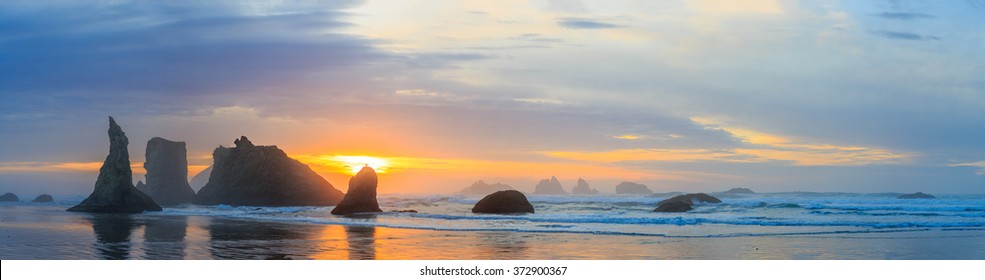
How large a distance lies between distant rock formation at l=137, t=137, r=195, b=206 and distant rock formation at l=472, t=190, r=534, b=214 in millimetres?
68557

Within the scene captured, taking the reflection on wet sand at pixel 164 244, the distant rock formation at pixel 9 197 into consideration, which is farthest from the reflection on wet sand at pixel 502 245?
the distant rock formation at pixel 9 197

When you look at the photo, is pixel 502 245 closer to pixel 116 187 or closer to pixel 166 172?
pixel 116 187

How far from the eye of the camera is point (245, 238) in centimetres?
2981

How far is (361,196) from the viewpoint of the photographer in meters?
62.4

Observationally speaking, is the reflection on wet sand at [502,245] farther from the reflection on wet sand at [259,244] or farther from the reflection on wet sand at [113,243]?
the reflection on wet sand at [113,243]

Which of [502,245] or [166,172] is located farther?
[166,172]

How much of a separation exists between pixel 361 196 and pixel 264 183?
39854 millimetres

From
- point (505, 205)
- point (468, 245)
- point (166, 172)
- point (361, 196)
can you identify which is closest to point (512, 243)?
point (468, 245)

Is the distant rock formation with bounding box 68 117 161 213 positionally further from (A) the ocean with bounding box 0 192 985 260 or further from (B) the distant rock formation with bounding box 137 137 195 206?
(B) the distant rock formation with bounding box 137 137 195 206

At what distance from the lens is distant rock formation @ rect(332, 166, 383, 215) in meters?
60.9

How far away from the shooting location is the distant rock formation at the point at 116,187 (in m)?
65.8

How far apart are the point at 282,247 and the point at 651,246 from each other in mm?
12286

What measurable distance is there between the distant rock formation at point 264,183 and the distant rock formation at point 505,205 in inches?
1613

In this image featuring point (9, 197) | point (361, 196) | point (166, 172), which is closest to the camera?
point (361, 196)
